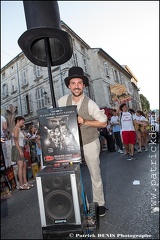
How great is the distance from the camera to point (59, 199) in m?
1.29

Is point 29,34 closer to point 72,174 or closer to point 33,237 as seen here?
point 72,174

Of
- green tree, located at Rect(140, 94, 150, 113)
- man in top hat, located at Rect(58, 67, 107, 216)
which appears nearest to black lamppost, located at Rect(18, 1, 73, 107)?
man in top hat, located at Rect(58, 67, 107, 216)

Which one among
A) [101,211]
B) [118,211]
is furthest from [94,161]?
[118,211]

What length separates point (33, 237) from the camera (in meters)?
1.93

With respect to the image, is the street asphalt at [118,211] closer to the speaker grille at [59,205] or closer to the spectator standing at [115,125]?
the speaker grille at [59,205]

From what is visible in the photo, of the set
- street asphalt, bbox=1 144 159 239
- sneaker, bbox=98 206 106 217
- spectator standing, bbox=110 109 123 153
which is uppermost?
spectator standing, bbox=110 109 123 153

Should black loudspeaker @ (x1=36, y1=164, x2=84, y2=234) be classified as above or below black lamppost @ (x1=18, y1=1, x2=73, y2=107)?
below

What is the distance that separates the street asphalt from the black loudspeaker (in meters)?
0.11

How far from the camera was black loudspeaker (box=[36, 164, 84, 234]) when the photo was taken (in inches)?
50.0

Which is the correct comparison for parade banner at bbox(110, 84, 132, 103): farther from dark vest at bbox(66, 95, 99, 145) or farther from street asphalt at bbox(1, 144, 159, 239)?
street asphalt at bbox(1, 144, 159, 239)

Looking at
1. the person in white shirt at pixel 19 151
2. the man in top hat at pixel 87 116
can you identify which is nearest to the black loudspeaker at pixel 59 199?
the man in top hat at pixel 87 116

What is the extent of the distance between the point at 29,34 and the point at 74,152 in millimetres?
904

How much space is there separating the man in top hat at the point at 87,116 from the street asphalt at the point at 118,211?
11.5 inches

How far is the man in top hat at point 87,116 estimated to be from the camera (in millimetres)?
1849
